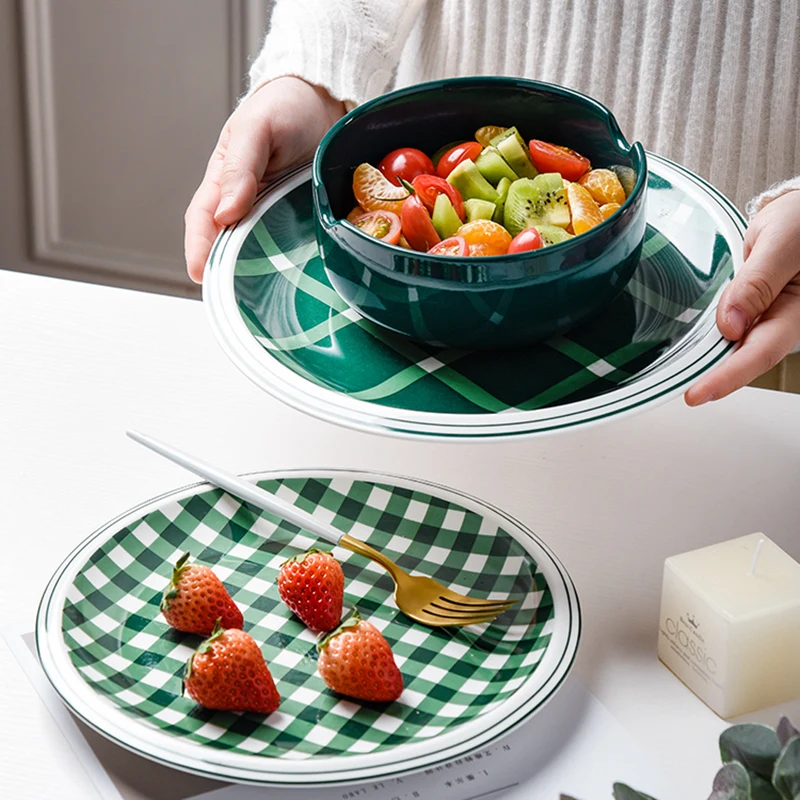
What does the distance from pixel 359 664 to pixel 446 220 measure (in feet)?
1.12

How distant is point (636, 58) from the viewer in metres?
1.26

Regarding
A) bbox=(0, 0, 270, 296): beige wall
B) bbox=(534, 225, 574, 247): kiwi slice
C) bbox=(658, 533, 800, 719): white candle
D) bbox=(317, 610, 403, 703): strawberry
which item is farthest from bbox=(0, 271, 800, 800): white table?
bbox=(0, 0, 270, 296): beige wall

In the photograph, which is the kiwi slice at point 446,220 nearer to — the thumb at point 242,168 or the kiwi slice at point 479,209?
the kiwi slice at point 479,209

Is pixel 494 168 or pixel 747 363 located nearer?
pixel 747 363

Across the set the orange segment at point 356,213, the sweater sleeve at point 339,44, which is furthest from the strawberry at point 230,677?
the sweater sleeve at point 339,44

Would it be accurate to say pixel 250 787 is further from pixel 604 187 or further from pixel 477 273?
pixel 604 187

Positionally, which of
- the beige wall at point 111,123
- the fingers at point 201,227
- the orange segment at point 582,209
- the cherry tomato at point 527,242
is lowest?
the beige wall at point 111,123

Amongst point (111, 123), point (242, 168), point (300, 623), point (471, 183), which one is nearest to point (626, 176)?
point (471, 183)

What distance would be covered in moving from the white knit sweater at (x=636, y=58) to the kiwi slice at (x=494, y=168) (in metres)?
0.34

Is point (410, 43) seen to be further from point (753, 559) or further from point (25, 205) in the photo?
point (25, 205)

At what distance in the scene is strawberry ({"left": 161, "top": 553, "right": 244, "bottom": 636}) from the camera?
753mm

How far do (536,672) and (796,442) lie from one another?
0.45 metres

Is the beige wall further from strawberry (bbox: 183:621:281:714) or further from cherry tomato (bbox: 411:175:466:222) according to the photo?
strawberry (bbox: 183:621:281:714)

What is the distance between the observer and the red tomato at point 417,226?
824 millimetres
